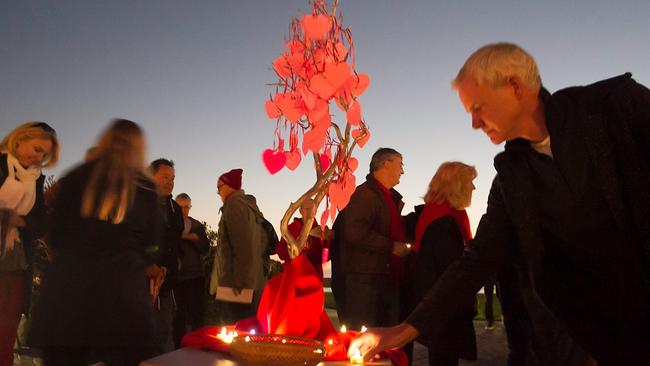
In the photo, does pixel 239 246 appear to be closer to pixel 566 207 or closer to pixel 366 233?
pixel 366 233

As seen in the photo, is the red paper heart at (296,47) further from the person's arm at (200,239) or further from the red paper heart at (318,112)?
Answer: the person's arm at (200,239)

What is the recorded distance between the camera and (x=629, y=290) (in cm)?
154

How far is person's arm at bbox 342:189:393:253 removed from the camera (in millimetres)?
4426

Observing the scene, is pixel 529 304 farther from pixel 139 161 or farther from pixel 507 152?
pixel 139 161

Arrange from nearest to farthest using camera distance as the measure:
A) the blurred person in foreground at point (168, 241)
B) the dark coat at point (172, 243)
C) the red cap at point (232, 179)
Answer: the dark coat at point (172, 243) → the blurred person in foreground at point (168, 241) → the red cap at point (232, 179)

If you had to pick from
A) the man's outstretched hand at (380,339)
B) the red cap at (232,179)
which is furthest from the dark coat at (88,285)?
the red cap at (232,179)

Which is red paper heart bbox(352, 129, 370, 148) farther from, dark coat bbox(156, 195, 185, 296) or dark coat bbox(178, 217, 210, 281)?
dark coat bbox(178, 217, 210, 281)

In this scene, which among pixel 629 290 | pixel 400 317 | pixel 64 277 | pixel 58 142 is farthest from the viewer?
pixel 400 317

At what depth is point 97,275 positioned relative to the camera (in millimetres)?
2627

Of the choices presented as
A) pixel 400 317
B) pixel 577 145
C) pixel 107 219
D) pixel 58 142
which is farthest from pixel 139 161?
pixel 400 317

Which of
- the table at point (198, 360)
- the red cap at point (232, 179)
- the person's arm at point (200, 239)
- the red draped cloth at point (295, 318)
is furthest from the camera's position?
the person's arm at point (200, 239)

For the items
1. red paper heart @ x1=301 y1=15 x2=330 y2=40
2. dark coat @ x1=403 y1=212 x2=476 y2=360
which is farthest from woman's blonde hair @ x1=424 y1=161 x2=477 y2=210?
red paper heart @ x1=301 y1=15 x2=330 y2=40

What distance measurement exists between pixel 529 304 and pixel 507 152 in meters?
1.91

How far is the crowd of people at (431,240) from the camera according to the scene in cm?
157
